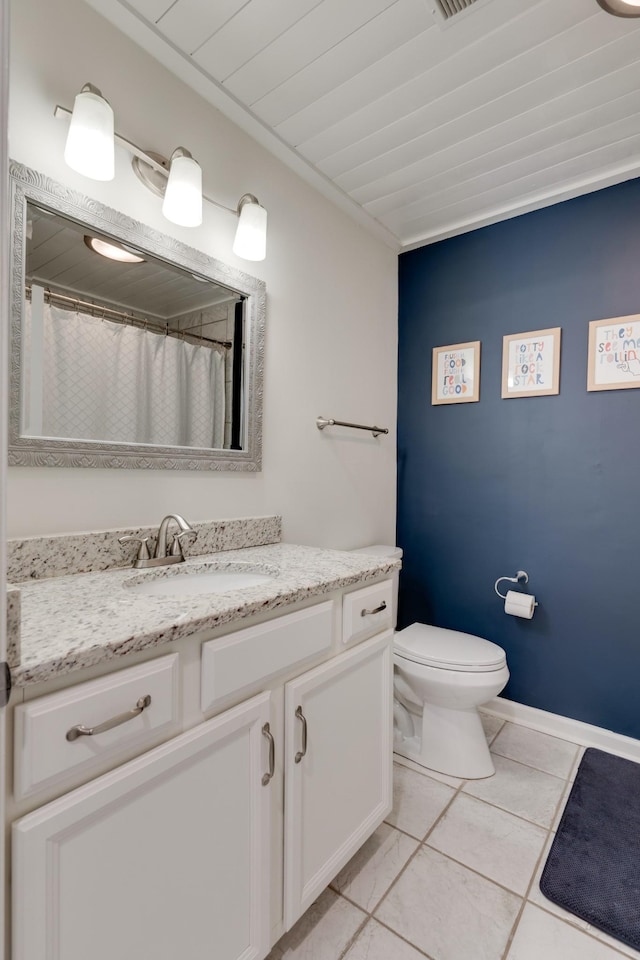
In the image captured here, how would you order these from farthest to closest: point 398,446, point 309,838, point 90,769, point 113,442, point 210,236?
point 398,446 → point 210,236 → point 113,442 → point 309,838 → point 90,769

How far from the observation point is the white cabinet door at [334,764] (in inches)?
41.6

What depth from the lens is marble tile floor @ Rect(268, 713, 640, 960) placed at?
112 cm

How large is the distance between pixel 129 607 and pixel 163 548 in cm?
44

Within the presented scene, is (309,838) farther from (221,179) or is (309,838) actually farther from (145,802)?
(221,179)

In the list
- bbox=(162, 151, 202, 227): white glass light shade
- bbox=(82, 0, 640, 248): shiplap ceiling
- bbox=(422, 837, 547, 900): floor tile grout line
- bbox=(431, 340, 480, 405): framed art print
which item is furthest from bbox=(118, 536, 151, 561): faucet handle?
bbox=(431, 340, 480, 405): framed art print

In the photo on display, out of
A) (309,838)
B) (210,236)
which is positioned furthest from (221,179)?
(309,838)

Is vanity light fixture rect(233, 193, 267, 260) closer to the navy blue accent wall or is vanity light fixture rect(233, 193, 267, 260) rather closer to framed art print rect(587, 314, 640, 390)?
the navy blue accent wall

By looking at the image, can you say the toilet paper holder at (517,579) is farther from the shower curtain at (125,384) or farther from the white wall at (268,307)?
Result: the shower curtain at (125,384)

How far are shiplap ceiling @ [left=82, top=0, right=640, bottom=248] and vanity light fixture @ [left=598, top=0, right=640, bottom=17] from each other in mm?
41

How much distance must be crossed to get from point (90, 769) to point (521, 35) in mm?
2000

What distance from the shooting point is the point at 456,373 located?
2.34 m

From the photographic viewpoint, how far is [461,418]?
92.0 inches

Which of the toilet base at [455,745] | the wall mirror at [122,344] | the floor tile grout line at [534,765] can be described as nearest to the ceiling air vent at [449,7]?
the wall mirror at [122,344]

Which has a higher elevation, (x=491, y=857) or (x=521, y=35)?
(x=521, y=35)
